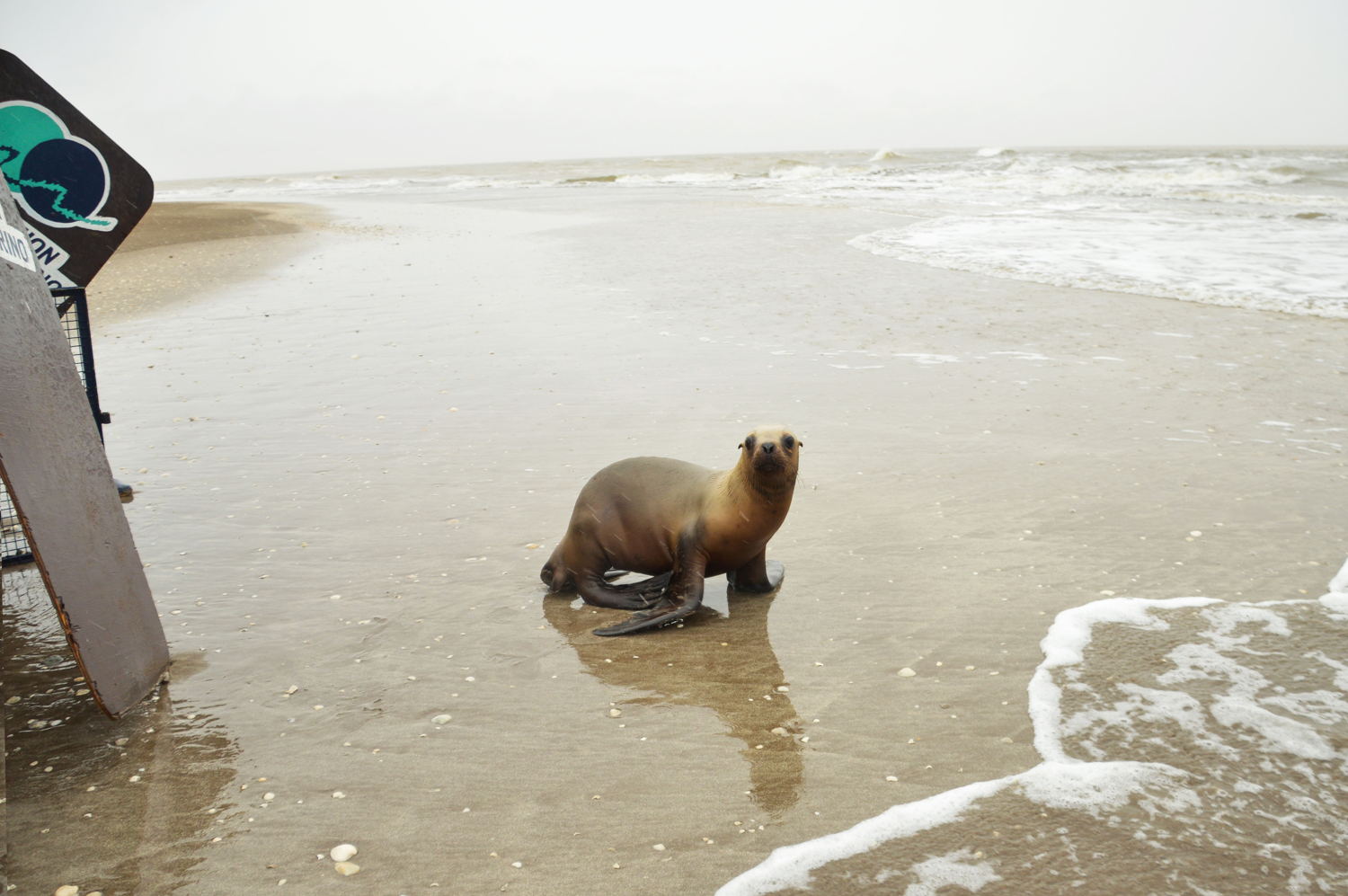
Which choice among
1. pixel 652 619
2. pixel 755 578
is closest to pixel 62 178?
pixel 652 619

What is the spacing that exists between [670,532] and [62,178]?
317 cm

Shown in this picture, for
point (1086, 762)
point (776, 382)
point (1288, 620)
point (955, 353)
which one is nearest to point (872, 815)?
point (1086, 762)

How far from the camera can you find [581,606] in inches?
178

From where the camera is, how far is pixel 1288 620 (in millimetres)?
4086

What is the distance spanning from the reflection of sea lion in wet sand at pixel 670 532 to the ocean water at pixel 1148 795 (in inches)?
48.7

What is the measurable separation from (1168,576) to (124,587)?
4212 millimetres

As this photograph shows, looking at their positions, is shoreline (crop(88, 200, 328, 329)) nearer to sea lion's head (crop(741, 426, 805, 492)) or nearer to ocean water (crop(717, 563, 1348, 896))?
sea lion's head (crop(741, 426, 805, 492))

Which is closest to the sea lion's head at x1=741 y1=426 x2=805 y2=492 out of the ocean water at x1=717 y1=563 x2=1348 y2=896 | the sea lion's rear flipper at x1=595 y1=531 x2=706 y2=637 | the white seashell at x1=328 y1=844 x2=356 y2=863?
the sea lion's rear flipper at x1=595 y1=531 x2=706 y2=637

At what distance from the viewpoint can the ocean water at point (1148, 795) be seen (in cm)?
264

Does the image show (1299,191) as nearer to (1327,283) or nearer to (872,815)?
(1327,283)

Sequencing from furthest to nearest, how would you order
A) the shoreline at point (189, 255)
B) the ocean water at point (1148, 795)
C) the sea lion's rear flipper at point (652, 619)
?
the shoreline at point (189, 255) → the sea lion's rear flipper at point (652, 619) → the ocean water at point (1148, 795)

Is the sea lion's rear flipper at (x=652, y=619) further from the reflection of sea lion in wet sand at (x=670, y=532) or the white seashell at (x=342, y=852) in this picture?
the white seashell at (x=342, y=852)

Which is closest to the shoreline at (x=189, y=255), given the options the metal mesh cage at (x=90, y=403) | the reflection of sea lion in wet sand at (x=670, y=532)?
the metal mesh cage at (x=90, y=403)

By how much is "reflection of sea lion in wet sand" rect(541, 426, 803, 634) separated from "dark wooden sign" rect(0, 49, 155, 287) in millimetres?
2373
